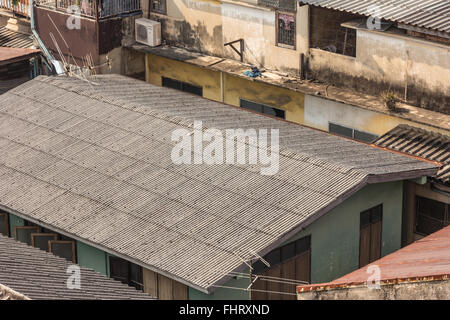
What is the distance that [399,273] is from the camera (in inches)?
1094

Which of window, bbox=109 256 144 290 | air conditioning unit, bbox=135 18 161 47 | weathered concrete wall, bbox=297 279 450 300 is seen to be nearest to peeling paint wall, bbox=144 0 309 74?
air conditioning unit, bbox=135 18 161 47

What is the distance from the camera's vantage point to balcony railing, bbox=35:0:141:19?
46.1 m

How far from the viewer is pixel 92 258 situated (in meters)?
32.8

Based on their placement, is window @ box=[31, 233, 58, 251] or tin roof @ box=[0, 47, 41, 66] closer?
window @ box=[31, 233, 58, 251]

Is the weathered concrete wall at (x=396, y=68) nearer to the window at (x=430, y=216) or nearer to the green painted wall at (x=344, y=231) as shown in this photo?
the window at (x=430, y=216)

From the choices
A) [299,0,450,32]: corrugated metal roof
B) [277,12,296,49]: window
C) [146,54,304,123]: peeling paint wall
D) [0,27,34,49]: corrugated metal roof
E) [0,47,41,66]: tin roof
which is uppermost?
[299,0,450,32]: corrugated metal roof

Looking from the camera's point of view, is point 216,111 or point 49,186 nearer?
point 49,186

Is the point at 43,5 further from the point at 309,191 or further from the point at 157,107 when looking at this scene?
the point at 309,191

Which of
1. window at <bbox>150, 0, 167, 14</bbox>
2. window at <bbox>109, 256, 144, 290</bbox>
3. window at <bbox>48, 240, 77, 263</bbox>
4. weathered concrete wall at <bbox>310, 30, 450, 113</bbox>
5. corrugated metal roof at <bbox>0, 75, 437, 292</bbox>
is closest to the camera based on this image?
corrugated metal roof at <bbox>0, 75, 437, 292</bbox>

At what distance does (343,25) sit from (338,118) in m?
3.52

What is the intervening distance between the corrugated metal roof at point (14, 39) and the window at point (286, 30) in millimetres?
12799

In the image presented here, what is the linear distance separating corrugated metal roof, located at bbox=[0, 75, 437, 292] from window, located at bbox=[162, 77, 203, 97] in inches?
254

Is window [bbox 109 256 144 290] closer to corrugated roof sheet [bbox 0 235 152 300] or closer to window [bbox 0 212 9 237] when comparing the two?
corrugated roof sheet [bbox 0 235 152 300]
